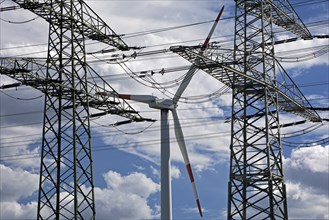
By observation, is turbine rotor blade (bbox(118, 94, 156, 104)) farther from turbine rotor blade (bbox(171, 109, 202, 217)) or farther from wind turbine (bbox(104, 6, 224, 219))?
turbine rotor blade (bbox(171, 109, 202, 217))

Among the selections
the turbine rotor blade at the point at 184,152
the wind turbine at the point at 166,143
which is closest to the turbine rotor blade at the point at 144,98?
the wind turbine at the point at 166,143

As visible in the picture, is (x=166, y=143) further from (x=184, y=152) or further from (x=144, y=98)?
(x=144, y=98)

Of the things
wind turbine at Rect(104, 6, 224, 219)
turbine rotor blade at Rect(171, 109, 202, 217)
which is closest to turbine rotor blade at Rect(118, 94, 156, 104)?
wind turbine at Rect(104, 6, 224, 219)

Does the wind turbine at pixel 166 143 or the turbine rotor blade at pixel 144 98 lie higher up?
the turbine rotor blade at pixel 144 98

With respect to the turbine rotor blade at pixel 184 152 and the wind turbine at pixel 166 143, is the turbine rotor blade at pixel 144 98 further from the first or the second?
the turbine rotor blade at pixel 184 152

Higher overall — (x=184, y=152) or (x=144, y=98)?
(x=144, y=98)

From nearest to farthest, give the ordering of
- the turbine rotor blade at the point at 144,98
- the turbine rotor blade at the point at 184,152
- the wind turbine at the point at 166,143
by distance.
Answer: the wind turbine at the point at 166,143, the turbine rotor blade at the point at 184,152, the turbine rotor blade at the point at 144,98

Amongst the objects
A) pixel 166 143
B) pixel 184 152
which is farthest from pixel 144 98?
pixel 184 152

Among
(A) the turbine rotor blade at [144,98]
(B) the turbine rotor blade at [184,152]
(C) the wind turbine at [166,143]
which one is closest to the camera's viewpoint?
(C) the wind turbine at [166,143]

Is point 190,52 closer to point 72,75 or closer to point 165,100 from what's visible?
point 72,75

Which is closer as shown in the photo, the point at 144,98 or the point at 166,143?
the point at 166,143

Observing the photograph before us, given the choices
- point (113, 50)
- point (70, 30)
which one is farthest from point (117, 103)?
point (70, 30)

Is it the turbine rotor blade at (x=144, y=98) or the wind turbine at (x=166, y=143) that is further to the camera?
the turbine rotor blade at (x=144, y=98)
